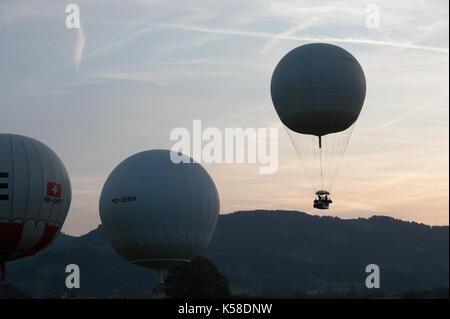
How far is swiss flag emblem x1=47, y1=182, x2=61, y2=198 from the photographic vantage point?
45094 mm

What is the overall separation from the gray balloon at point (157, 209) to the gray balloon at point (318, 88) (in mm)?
8030

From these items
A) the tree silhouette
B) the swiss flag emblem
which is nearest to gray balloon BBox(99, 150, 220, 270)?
the swiss flag emblem

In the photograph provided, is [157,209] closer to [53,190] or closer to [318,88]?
[53,190]

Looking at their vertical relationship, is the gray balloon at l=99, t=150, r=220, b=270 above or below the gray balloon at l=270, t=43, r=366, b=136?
below

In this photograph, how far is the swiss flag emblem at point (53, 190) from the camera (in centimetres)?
4509

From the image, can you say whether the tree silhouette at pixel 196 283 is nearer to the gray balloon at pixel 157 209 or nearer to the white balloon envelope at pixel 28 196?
the gray balloon at pixel 157 209

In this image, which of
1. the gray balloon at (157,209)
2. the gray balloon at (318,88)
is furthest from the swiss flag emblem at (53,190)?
the gray balloon at (318,88)

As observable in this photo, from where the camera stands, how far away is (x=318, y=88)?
4550cm

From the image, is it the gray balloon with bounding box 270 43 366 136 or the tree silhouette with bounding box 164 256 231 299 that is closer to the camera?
the gray balloon with bounding box 270 43 366 136

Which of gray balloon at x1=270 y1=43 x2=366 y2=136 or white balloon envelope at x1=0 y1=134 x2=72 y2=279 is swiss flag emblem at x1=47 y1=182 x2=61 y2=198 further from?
gray balloon at x1=270 y1=43 x2=366 y2=136

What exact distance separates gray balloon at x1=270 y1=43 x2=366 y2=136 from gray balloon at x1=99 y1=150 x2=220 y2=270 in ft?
26.3
